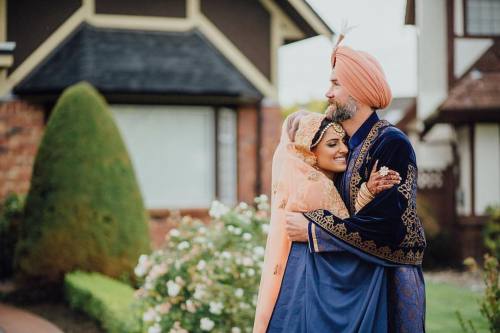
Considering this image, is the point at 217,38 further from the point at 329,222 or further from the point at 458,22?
the point at 329,222

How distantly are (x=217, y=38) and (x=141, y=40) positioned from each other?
1.41 m

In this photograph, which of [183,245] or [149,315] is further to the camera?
[183,245]

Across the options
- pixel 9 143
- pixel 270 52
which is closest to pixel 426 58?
pixel 270 52

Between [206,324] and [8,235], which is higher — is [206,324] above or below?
below

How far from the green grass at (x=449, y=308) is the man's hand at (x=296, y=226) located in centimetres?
360

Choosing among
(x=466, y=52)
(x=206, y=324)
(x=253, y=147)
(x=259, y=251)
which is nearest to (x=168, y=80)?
(x=253, y=147)

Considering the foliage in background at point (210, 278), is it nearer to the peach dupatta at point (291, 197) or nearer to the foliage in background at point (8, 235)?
the peach dupatta at point (291, 197)

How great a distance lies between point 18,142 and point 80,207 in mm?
4770

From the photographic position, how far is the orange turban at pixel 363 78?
3846 mm

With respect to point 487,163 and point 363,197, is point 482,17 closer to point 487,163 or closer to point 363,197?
point 487,163

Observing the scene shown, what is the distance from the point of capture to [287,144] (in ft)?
13.2

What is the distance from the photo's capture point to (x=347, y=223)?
12.2 feet

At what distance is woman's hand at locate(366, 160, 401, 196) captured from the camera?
3658 mm

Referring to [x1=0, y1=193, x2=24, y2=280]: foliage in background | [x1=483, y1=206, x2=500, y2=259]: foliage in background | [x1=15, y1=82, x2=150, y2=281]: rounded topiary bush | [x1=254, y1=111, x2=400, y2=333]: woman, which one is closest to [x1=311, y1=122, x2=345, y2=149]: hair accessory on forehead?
[x1=254, y1=111, x2=400, y2=333]: woman
